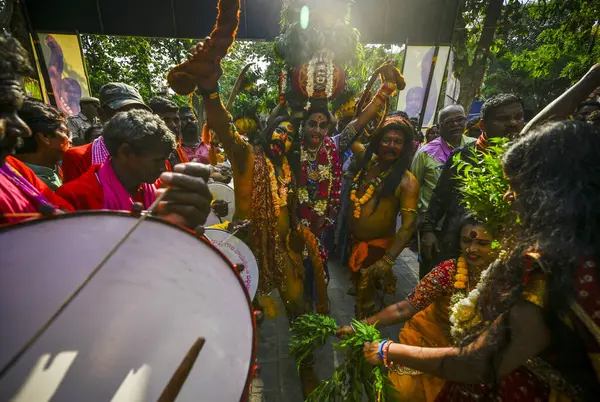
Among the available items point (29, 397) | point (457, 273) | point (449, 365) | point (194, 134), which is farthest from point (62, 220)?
point (194, 134)

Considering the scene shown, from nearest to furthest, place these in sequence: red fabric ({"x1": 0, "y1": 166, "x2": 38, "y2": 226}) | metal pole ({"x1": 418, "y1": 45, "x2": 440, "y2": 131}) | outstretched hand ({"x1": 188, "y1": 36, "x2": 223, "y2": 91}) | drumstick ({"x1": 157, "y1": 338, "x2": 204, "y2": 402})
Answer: drumstick ({"x1": 157, "y1": 338, "x2": 204, "y2": 402}) < red fabric ({"x1": 0, "y1": 166, "x2": 38, "y2": 226}) < outstretched hand ({"x1": 188, "y1": 36, "x2": 223, "y2": 91}) < metal pole ({"x1": 418, "y1": 45, "x2": 440, "y2": 131})

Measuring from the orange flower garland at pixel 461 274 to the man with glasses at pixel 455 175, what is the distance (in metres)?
0.80

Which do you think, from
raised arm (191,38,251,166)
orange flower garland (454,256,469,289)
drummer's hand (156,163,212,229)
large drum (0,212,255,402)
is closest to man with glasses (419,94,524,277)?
orange flower garland (454,256,469,289)

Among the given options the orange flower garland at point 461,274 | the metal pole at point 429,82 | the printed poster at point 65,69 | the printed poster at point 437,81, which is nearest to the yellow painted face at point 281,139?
the orange flower garland at point 461,274

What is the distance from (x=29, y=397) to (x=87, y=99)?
22.0ft

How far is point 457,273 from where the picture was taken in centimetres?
220

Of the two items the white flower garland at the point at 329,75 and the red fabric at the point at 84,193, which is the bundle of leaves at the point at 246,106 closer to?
the white flower garland at the point at 329,75

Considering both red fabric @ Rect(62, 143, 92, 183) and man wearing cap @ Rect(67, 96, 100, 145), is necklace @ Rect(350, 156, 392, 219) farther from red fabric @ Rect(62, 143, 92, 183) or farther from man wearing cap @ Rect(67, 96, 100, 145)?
man wearing cap @ Rect(67, 96, 100, 145)

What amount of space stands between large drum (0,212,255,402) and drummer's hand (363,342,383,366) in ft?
3.46

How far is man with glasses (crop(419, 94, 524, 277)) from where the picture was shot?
317cm

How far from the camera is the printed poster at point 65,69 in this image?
659 centimetres

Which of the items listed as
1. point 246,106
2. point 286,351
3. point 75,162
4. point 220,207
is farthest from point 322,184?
point 75,162

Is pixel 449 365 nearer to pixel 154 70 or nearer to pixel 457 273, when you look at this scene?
pixel 457 273

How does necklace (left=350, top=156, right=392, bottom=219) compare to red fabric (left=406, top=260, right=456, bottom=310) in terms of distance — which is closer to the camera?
red fabric (left=406, top=260, right=456, bottom=310)
